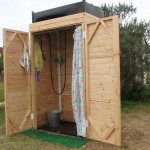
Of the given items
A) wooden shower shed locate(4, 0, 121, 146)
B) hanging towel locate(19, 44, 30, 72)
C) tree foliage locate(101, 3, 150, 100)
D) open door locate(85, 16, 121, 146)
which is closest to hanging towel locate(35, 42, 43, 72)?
wooden shower shed locate(4, 0, 121, 146)

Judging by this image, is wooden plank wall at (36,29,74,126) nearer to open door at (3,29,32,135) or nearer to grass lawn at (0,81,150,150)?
open door at (3,29,32,135)

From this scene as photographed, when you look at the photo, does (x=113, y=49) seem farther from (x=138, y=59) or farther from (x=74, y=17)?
(x=138, y=59)

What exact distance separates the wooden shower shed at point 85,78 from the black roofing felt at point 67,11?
0.07 meters

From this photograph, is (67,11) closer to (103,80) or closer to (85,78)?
(85,78)

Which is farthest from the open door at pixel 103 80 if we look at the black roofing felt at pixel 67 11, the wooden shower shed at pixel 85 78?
the black roofing felt at pixel 67 11

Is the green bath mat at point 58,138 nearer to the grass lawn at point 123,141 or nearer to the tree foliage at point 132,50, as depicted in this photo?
the grass lawn at point 123,141

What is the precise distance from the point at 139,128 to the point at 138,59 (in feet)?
11.0

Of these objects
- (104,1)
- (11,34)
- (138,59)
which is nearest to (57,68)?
(11,34)

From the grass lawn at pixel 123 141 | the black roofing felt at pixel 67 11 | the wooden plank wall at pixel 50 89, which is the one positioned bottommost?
the grass lawn at pixel 123 141

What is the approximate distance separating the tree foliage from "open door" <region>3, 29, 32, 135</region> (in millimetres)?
3873

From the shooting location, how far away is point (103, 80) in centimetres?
454

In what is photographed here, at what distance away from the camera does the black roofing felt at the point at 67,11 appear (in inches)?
190

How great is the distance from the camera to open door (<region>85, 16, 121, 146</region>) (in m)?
4.32

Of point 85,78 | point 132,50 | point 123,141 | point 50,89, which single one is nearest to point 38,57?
point 50,89
